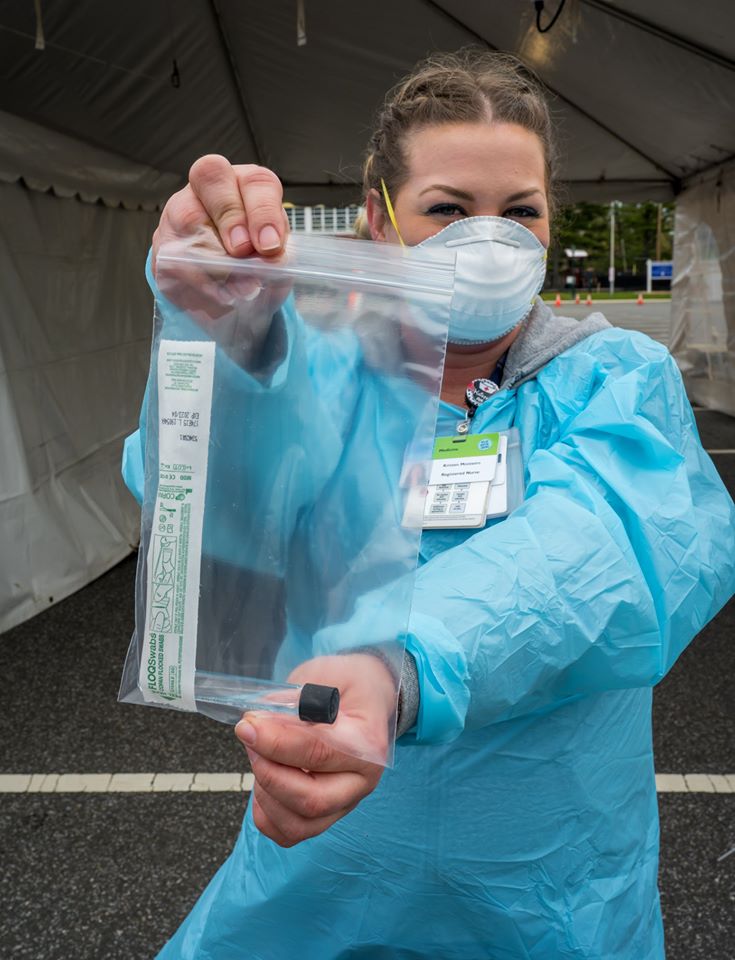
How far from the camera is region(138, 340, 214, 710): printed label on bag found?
28.3 inches

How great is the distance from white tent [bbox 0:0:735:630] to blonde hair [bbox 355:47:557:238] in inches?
101

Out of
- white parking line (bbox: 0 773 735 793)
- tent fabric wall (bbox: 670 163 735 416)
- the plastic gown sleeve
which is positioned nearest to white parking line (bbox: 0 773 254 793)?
white parking line (bbox: 0 773 735 793)

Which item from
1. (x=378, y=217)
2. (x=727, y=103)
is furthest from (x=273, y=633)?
(x=727, y=103)

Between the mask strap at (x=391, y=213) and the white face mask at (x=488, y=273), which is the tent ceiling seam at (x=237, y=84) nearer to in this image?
the mask strap at (x=391, y=213)

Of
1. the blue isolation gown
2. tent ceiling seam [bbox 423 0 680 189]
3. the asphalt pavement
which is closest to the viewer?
the blue isolation gown

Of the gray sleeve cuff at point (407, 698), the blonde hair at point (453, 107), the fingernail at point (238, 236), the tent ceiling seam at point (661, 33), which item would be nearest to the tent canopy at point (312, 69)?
the tent ceiling seam at point (661, 33)

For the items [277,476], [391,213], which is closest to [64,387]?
[391,213]

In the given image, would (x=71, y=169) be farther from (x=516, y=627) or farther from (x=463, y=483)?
(x=516, y=627)

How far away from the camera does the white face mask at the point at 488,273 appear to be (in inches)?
44.5

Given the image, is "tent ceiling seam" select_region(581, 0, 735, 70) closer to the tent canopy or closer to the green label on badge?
the tent canopy

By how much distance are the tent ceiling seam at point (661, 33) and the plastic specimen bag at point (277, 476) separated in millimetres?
3889

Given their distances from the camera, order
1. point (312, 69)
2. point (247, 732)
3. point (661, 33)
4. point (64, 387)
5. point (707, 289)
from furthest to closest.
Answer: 1. point (707, 289)
2. point (312, 69)
3. point (64, 387)
4. point (661, 33)
5. point (247, 732)

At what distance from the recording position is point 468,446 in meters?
1.14

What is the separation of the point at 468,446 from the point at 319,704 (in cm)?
58
